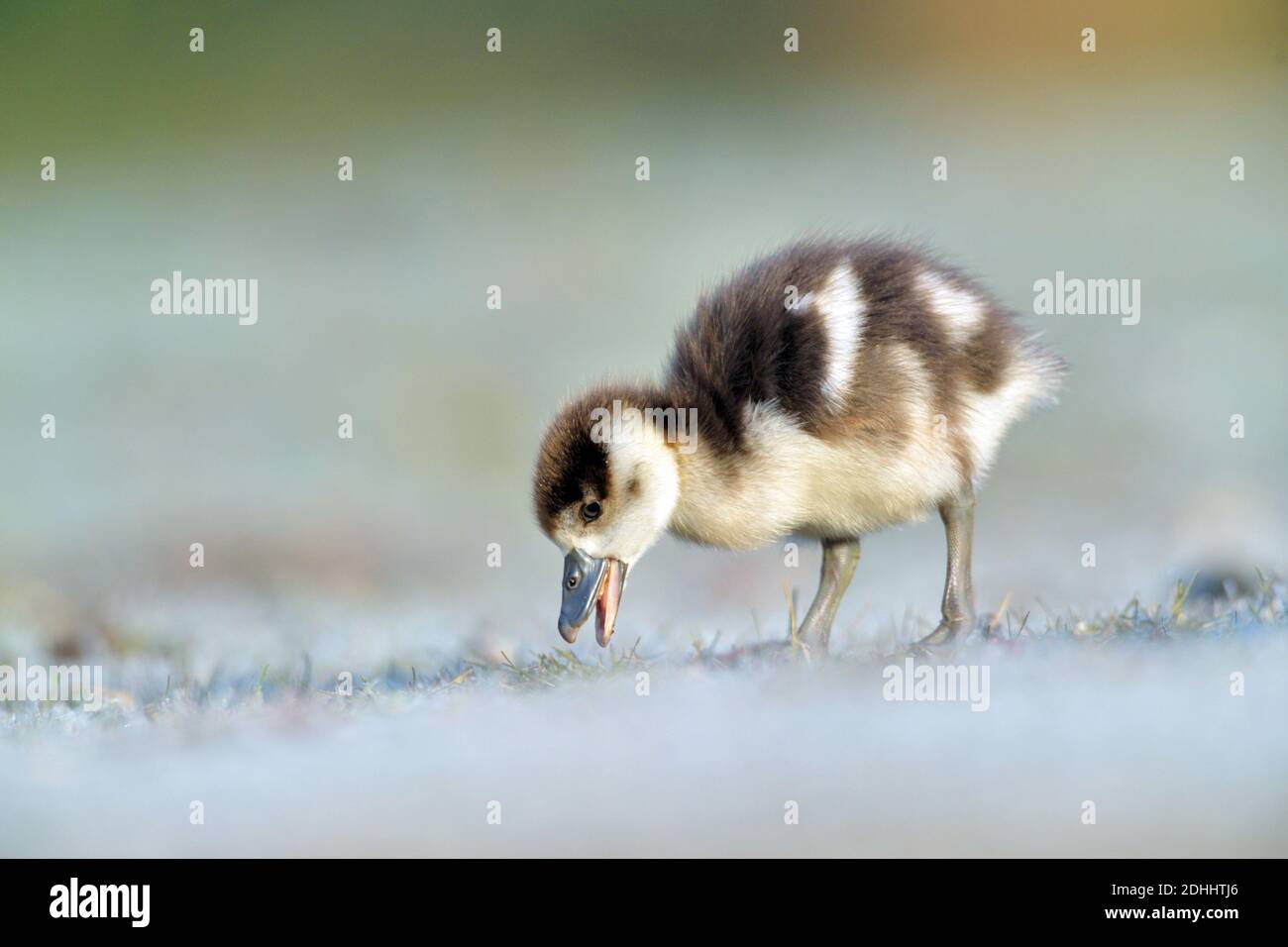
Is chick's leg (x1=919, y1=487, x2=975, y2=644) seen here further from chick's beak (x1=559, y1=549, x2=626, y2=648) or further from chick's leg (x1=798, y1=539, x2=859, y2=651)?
chick's beak (x1=559, y1=549, x2=626, y2=648)

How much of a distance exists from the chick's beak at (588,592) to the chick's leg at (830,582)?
37 centimetres

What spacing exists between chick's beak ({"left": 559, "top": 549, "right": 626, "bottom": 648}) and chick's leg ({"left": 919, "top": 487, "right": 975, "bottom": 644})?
1.62 feet

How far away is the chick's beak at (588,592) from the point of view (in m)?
2.33

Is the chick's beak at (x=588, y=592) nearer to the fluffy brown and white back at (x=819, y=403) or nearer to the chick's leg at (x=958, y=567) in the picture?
the fluffy brown and white back at (x=819, y=403)

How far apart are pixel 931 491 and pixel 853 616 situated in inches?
12.9

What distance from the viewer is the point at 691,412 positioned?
239 cm

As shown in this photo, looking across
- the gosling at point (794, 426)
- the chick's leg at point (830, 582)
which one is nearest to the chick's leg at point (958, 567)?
the gosling at point (794, 426)

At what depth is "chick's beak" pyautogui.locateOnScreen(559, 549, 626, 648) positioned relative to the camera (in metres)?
2.33

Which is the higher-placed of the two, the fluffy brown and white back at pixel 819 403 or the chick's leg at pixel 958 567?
the fluffy brown and white back at pixel 819 403

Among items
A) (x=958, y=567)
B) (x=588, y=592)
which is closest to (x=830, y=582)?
(x=958, y=567)

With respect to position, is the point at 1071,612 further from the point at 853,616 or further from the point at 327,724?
the point at 327,724

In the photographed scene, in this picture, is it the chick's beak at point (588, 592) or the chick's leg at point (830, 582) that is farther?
the chick's leg at point (830, 582)

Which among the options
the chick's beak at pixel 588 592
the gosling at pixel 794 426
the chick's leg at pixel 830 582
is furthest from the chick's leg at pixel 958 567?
the chick's beak at pixel 588 592

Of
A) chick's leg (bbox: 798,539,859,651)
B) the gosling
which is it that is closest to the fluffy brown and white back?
the gosling
